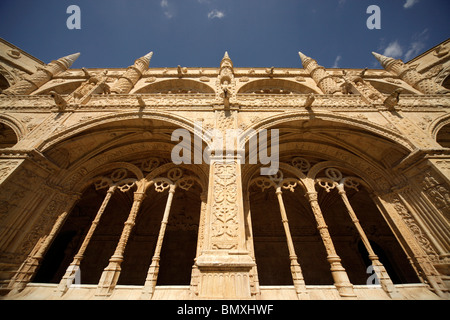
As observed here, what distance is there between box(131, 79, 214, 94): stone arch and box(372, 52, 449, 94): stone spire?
11.7 metres

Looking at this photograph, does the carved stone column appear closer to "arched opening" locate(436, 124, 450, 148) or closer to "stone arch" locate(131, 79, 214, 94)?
"arched opening" locate(436, 124, 450, 148)

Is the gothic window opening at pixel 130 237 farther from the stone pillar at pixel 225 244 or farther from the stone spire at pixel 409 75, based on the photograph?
the stone spire at pixel 409 75

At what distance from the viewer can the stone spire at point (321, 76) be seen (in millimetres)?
9887

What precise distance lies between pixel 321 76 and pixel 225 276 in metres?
12.4

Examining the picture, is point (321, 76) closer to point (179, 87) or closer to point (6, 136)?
point (179, 87)

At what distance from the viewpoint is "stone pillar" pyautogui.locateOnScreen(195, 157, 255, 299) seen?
3.36 meters

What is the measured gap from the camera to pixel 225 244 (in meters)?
3.95

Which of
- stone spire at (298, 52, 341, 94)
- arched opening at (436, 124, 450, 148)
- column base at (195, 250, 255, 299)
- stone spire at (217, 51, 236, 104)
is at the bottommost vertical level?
column base at (195, 250, 255, 299)

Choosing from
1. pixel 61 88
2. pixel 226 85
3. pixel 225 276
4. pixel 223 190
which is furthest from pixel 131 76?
pixel 225 276

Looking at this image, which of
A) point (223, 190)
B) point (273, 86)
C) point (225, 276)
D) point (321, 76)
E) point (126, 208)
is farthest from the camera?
point (273, 86)
